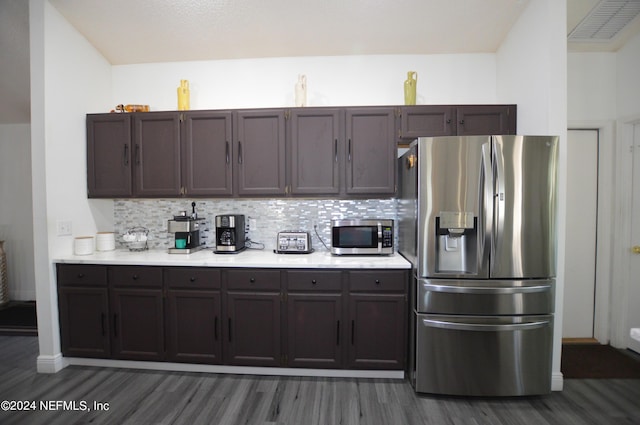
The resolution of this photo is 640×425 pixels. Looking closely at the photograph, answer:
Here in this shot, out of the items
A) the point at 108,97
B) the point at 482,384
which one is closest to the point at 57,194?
the point at 108,97

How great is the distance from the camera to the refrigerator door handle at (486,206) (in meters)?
1.90

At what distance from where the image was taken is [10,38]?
2.57 metres

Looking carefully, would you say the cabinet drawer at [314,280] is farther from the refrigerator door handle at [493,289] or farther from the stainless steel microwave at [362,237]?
the refrigerator door handle at [493,289]

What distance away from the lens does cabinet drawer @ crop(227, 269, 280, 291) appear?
2240mm

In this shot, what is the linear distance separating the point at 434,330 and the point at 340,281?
2.53 feet

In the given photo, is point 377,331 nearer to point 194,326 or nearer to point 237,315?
point 237,315

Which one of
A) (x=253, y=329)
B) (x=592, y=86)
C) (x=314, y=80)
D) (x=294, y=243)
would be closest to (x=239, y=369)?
(x=253, y=329)

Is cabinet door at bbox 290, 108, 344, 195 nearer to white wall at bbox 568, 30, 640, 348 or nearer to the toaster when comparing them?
the toaster

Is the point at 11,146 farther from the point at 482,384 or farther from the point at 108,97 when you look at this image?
the point at 482,384

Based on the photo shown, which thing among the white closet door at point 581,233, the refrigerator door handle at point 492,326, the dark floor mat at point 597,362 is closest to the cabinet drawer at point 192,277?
the refrigerator door handle at point 492,326

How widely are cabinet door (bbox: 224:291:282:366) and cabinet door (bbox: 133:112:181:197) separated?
1.27 meters

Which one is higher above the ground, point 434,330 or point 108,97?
point 108,97

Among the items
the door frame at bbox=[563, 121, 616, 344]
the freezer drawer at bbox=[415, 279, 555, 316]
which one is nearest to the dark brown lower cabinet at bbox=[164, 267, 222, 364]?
the freezer drawer at bbox=[415, 279, 555, 316]

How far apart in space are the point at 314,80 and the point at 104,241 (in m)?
2.71
